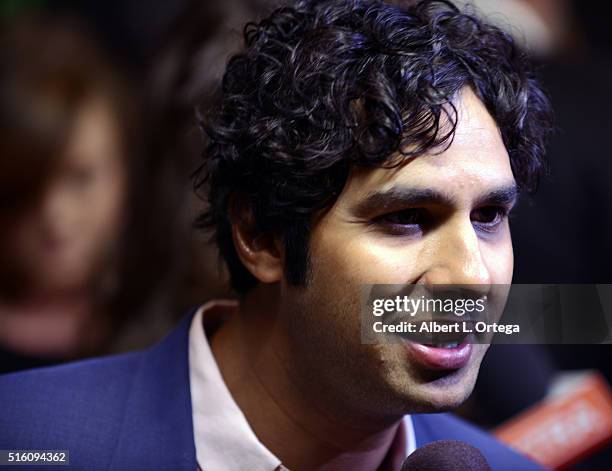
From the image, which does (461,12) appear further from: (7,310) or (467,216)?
(7,310)

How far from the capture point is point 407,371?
1.48 meters

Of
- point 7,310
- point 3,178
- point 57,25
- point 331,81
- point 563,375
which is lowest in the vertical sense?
point 563,375

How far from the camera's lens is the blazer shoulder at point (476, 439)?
6.16 ft

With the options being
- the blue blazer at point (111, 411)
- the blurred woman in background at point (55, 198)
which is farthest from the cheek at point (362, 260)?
the blurred woman in background at point (55, 198)

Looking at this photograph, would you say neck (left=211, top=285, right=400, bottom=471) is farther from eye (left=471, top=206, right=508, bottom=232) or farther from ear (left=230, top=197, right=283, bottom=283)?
eye (left=471, top=206, right=508, bottom=232)

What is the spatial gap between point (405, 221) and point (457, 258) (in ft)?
0.32

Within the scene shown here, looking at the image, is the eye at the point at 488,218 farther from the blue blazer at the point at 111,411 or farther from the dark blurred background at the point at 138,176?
the dark blurred background at the point at 138,176

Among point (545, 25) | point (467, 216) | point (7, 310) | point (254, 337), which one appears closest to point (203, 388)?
point (254, 337)

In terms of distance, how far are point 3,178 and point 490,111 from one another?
171 cm

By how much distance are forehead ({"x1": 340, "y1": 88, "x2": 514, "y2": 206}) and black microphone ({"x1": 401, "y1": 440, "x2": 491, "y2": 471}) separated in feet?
1.12

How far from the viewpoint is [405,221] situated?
4.91 feet

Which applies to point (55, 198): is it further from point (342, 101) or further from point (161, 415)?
point (342, 101)

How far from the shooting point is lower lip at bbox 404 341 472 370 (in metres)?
1.47

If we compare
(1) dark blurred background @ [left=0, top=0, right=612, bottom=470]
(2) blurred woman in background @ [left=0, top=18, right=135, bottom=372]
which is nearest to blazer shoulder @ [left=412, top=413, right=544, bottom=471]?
(1) dark blurred background @ [left=0, top=0, right=612, bottom=470]
